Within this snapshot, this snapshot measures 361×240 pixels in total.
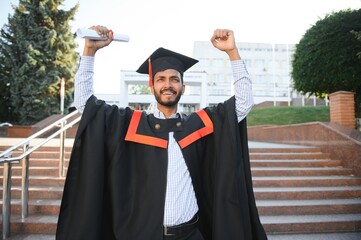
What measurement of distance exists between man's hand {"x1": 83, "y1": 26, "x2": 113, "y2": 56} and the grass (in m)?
15.2

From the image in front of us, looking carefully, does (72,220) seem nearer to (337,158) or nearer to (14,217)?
(14,217)


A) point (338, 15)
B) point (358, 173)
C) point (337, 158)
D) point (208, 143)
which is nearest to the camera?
point (208, 143)

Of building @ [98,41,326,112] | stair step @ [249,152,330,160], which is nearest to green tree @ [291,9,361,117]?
stair step @ [249,152,330,160]

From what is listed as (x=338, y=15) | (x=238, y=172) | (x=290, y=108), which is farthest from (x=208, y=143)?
(x=290, y=108)

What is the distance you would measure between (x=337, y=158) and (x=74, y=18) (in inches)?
766

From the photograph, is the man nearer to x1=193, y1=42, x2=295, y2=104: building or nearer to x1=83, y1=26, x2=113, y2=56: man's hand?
x1=83, y1=26, x2=113, y2=56: man's hand

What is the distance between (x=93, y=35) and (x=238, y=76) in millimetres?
1122

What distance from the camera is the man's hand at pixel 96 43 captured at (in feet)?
6.55

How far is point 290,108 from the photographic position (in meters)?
18.7

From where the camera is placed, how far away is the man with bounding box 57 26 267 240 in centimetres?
186

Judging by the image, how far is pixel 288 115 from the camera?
56.8 feet

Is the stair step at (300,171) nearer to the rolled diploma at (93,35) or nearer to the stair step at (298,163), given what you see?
the stair step at (298,163)

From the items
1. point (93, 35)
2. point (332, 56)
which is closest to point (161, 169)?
point (93, 35)

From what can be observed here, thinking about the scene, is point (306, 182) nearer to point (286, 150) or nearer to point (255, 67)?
point (286, 150)
